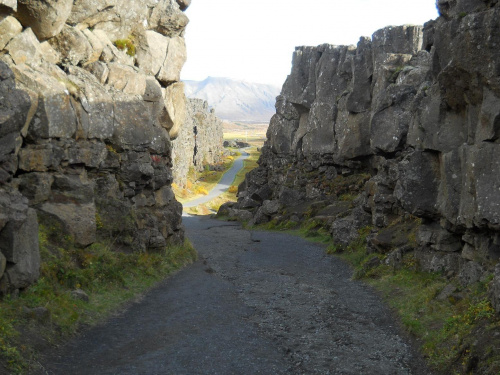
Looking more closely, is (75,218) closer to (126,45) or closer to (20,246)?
(20,246)

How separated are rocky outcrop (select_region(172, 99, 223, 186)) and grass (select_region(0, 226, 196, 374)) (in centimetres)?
5742

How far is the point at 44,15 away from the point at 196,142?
81.9 meters

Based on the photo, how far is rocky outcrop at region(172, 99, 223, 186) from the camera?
263 ft

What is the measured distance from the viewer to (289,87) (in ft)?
189

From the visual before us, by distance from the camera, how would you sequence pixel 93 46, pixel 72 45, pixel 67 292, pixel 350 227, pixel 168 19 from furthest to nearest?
pixel 350 227
pixel 168 19
pixel 93 46
pixel 72 45
pixel 67 292

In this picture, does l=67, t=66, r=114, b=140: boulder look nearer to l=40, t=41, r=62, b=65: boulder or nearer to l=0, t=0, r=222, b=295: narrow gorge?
l=0, t=0, r=222, b=295: narrow gorge

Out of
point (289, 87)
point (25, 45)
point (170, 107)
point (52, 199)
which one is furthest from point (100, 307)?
point (289, 87)

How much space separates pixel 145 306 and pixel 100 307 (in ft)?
6.09

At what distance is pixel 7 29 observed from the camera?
A: 1819cm

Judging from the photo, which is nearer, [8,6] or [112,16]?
[8,6]

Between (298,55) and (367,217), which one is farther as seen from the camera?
(298,55)

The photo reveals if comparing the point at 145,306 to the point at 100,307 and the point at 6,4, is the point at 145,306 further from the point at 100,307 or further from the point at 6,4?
the point at 6,4

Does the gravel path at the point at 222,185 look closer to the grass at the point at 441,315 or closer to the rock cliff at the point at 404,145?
the rock cliff at the point at 404,145

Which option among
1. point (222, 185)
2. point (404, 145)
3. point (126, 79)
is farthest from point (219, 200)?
point (126, 79)
